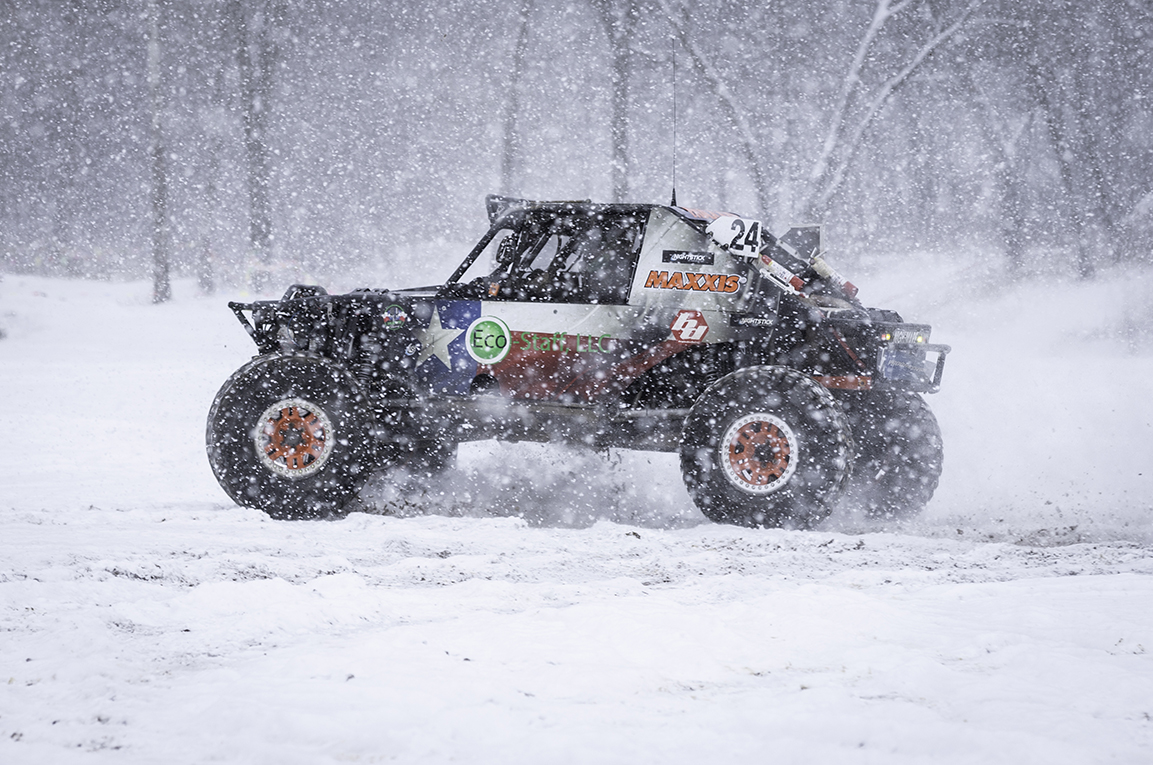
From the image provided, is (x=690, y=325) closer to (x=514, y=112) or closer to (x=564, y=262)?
(x=564, y=262)

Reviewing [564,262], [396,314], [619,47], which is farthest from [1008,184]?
[396,314]

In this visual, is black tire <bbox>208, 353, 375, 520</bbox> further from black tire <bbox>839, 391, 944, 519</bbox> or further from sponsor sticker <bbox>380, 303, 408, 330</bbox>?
black tire <bbox>839, 391, 944, 519</bbox>

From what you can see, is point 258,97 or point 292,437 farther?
point 258,97

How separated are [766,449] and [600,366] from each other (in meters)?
1.29

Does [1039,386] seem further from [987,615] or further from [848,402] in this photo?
[987,615]

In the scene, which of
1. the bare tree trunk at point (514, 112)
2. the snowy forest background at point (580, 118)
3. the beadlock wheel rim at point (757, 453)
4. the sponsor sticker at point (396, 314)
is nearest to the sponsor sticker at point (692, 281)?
the beadlock wheel rim at point (757, 453)

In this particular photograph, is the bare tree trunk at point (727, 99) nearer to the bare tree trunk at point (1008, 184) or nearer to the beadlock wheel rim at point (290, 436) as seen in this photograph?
the bare tree trunk at point (1008, 184)

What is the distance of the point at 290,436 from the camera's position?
214 inches

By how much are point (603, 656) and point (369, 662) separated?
78 centimetres

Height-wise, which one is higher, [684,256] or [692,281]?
[684,256]

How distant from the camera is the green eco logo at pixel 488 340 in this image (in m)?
5.63

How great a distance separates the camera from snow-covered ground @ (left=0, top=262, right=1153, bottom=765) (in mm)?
2117

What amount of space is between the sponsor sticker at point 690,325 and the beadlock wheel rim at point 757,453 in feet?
2.49

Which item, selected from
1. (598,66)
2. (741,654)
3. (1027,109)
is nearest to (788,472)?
(741,654)
